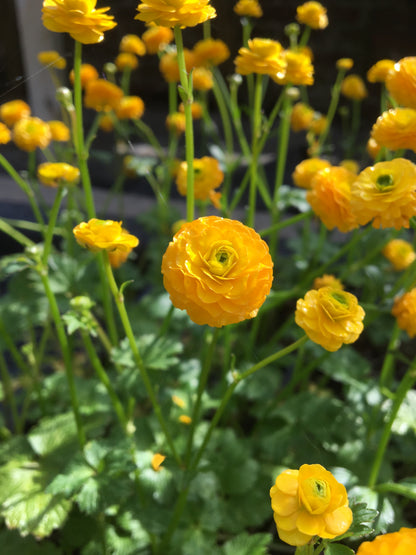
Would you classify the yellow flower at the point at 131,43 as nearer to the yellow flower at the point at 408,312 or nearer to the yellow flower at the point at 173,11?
the yellow flower at the point at 173,11

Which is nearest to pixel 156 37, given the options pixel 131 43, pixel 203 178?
pixel 131 43

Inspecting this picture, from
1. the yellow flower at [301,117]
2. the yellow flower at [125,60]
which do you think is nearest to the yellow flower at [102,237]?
the yellow flower at [125,60]

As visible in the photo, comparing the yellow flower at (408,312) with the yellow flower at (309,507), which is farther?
the yellow flower at (408,312)

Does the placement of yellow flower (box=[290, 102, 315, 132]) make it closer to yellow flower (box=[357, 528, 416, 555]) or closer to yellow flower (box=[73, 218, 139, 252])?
yellow flower (box=[73, 218, 139, 252])

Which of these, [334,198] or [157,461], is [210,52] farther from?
[157,461]

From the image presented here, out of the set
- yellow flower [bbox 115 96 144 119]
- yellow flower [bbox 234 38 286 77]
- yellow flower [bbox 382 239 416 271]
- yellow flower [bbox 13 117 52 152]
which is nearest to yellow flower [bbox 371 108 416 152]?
yellow flower [bbox 234 38 286 77]
